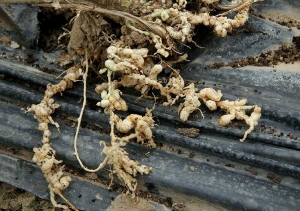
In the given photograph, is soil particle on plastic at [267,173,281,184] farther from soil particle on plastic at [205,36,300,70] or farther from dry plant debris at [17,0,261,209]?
soil particle on plastic at [205,36,300,70]

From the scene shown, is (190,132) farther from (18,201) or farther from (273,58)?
(18,201)

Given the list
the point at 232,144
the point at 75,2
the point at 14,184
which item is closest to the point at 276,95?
the point at 232,144

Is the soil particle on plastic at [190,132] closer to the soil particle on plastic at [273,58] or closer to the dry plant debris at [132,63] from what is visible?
the dry plant debris at [132,63]

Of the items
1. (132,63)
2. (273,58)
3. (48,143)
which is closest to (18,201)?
(48,143)

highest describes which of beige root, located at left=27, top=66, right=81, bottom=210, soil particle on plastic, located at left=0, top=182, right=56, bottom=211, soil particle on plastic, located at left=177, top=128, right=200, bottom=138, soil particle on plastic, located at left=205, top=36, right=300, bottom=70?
soil particle on plastic, located at left=205, top=36, right=300, bottom=70

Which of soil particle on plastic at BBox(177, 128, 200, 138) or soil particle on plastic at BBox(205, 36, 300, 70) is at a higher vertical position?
soil particle on plastic at BBox(205, 36, 300, 70)

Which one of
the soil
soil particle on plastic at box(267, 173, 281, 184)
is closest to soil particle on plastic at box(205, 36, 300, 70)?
the soil

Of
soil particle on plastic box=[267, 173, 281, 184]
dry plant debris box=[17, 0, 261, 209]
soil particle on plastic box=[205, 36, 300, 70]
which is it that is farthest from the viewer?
soil particle on plastic box=[205, 36, 300, 70]

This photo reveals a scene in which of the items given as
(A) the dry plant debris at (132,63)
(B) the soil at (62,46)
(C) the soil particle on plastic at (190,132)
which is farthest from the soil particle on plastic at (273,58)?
(C) the soil particle on plastic at (190,132)
